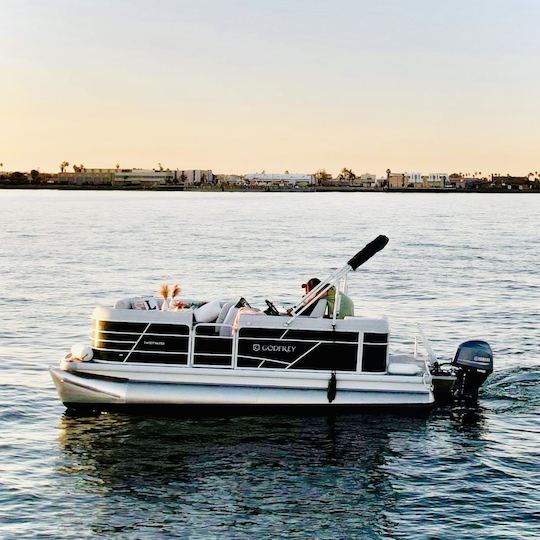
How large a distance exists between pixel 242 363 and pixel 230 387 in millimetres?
653

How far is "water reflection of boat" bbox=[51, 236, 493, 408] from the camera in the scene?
76.5 ft

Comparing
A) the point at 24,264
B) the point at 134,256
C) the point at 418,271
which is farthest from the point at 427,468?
the point at 134,256

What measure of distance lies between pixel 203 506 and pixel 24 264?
49.3m

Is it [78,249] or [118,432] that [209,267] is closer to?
[78,249]

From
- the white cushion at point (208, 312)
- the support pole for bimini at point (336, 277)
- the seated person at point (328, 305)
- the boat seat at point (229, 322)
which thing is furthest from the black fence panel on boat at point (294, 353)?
the white cushion at point (208, 312)

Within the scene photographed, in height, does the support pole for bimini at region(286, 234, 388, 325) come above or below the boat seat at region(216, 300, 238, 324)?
above

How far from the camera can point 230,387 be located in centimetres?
2336

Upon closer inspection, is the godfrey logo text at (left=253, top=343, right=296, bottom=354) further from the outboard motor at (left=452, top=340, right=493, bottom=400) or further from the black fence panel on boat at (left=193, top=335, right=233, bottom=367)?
the outboard motor at (left=452, top=340, right=493, bottom=400)

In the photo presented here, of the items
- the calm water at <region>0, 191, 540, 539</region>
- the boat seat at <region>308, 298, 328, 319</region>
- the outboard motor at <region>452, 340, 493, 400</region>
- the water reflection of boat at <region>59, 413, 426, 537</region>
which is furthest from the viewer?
the outboard motor at <region>452, 340, 493, 400</region>

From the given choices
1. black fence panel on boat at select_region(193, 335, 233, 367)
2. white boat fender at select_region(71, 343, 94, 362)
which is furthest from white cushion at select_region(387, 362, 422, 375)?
white boat fender at select_region(71, 343, 94, 362)

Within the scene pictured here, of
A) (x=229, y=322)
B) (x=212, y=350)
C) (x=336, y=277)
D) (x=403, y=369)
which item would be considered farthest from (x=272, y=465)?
(x=336, y=277)

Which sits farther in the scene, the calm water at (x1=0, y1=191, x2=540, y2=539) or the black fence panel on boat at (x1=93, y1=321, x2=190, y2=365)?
the black fence panel on boat at (x1=93, y1=321, x2=190, y2=365)

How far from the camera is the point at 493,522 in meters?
17.6

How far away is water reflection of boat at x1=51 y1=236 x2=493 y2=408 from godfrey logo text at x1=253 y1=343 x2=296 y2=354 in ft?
0.08
